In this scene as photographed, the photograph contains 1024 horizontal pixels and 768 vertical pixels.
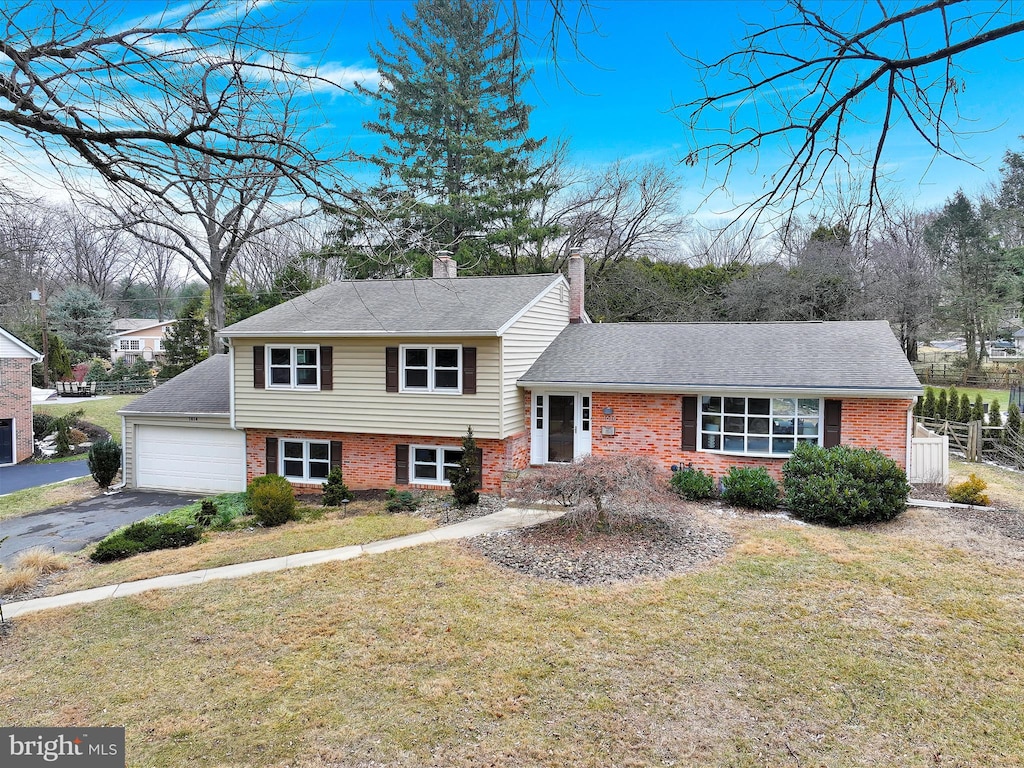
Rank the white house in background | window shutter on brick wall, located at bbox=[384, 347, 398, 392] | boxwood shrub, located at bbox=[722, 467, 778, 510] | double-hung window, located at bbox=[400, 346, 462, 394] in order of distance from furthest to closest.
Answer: the white house in background
window shutter on brick wall, located at bbox=[384, 347, 398, 392]
double-hung window, located at bbox=[400, 346, 462, 394]
boxwood shrub, located at bbox=[722, 467, 778, 510]

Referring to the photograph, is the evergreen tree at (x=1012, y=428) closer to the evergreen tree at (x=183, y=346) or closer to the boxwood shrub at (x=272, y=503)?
the boxwood shrub at (x=272, y=503)

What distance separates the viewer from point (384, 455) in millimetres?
14867

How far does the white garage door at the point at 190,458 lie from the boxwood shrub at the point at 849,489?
13.6 m

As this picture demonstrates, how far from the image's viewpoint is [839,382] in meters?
12.3

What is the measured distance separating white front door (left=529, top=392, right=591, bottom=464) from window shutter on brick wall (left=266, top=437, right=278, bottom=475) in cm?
670

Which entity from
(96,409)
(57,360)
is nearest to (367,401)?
(96,409)

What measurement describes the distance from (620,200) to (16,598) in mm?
25645

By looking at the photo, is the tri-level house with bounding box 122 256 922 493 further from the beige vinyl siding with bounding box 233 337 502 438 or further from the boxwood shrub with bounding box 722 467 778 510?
the boxwood shrub with bounding box 722 467 778 510

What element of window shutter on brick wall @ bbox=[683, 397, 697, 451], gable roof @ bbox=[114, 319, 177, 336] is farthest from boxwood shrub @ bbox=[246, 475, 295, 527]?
gable roof @ bbox=[114, 319, 177, 336]

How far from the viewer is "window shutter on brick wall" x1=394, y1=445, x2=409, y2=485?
14.8 meters

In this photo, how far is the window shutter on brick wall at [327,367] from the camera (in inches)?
582

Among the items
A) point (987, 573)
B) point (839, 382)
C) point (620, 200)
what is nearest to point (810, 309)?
point (620, 200)

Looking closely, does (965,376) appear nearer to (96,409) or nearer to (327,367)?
(327,367)

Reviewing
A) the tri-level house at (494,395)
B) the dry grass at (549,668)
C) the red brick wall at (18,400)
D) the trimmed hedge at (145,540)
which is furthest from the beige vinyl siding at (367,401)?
the red brick wall at (18,400)
